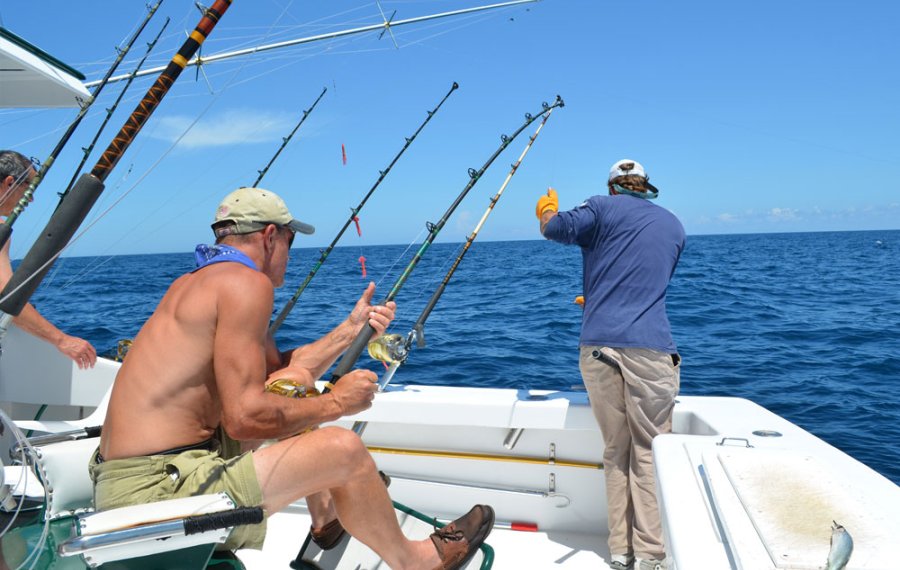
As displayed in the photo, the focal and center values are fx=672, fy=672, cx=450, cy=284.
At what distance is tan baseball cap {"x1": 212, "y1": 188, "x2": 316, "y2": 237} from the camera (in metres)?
1.96

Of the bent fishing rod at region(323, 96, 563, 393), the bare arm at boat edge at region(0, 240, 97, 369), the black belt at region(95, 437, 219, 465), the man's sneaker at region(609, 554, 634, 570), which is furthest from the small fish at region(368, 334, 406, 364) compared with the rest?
the bare arm at boat edge at region(0, 240, 97, 369)

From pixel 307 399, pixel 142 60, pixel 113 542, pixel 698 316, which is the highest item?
pixel 142 60

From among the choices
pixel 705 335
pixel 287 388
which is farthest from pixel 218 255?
pixel 705 335

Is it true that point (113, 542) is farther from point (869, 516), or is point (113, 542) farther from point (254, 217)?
point (869, 516)

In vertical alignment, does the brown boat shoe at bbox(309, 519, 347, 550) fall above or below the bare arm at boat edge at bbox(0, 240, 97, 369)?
below

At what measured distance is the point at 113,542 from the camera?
57.4 inches

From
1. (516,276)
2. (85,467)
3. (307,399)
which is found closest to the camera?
(307,399)

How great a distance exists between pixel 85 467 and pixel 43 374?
5.23ft

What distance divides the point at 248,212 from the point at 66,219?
0.51 m

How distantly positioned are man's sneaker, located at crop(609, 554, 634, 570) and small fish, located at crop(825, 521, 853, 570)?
57.8 inches

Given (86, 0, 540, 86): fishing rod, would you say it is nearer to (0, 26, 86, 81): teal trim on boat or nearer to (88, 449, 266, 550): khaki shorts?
(0, 26, 86, 81): teal trim on boat

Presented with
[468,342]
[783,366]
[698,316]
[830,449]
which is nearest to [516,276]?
[698,316]

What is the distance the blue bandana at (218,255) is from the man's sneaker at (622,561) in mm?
1732

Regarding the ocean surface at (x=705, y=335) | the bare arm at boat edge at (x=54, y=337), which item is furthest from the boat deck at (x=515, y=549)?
the bare arm at boat edge at (x=54, y=337)
